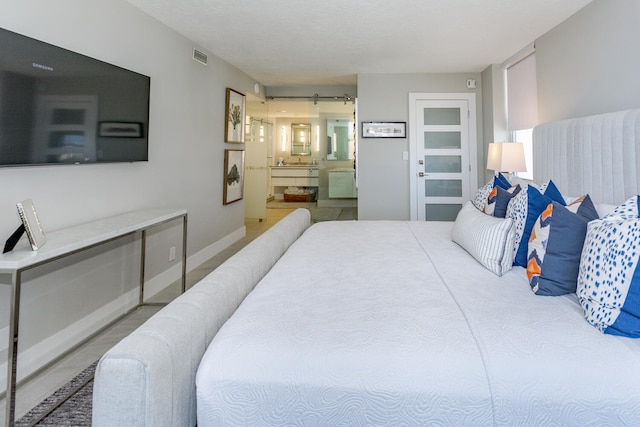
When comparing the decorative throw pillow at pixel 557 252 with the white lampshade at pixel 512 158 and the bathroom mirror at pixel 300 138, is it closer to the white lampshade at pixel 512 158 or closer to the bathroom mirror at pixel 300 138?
the white lampshade at pixel 512 158

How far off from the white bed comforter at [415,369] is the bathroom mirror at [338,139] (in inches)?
197

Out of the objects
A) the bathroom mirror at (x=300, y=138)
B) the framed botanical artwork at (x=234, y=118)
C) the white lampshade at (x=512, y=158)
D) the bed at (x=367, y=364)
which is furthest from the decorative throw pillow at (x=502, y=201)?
the bathroom mirror at (x=300, y=138)

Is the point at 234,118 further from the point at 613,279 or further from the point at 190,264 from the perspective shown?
the point at 613,279

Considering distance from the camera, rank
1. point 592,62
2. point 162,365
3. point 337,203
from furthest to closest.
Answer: point 337,203, point 592,62, point 162,365

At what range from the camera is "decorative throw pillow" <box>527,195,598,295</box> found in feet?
4.17

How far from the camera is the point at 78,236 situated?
1765 mm

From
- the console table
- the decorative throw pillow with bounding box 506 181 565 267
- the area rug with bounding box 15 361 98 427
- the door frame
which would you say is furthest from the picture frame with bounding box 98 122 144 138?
the door frame

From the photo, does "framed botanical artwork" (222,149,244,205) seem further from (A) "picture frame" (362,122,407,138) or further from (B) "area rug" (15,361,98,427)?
(B) "area rug" (15,361,98,427)

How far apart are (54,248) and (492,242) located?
2.03 m

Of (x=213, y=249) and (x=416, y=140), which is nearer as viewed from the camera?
(x=213, y=249)

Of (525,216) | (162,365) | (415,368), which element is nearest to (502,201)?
(525,216)

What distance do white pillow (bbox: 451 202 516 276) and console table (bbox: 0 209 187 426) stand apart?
6.52ft

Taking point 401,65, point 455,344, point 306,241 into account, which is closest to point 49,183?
point 306,241

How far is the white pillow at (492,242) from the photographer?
152 cm
